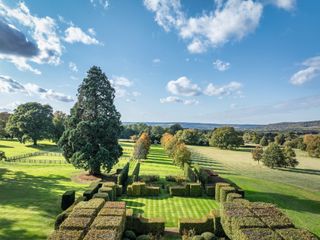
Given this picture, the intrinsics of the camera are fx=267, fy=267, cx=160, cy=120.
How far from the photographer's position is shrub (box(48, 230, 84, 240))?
1261 cm

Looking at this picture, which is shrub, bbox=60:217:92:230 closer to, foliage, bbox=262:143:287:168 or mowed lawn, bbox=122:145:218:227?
mowed lawn, bbox=122:145:218:227

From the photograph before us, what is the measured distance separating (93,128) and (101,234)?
24.9 m

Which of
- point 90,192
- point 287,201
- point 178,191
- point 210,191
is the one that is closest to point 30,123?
point 178,191

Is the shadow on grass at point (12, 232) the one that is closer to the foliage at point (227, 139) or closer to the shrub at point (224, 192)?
the shrub at point (224, 192)

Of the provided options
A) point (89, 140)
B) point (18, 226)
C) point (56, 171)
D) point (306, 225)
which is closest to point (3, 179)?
point (56, 171)

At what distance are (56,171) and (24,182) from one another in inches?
329

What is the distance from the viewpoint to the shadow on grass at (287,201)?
27.6 m

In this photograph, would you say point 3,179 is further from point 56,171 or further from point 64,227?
point 64,227

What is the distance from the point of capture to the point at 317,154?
289 feet

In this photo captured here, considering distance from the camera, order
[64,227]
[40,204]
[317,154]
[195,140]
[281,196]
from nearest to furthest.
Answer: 1. [64,227]
2. [40,204]
3. [281,196]
4. [317,154]
5. [195,140]

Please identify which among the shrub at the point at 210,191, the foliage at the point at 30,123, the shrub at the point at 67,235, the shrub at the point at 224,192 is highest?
the foliage at the point at 30,123

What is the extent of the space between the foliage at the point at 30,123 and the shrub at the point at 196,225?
226 ft

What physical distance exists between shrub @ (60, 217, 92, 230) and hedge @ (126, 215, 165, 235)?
14.4 ft

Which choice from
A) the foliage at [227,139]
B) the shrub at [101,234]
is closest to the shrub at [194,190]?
the shrub at [101,234]
